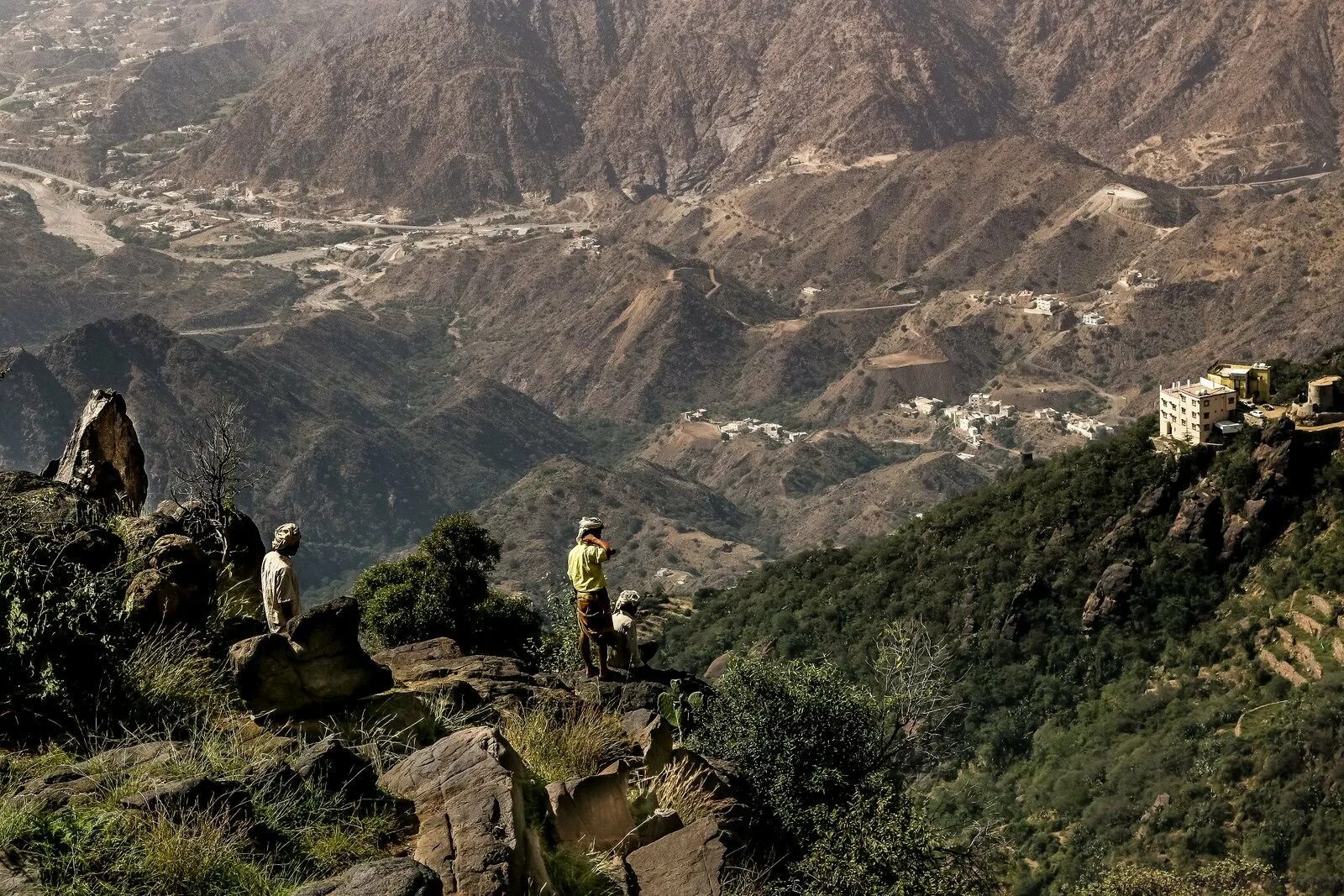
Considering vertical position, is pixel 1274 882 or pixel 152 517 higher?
pixel 152 517

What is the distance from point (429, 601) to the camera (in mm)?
33562

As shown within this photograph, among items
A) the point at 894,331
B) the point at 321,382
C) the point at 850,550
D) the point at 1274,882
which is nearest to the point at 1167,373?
the point at 894,331

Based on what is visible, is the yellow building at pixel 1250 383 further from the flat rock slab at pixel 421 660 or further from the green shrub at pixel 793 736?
the flat rock slab at pixel 421 660

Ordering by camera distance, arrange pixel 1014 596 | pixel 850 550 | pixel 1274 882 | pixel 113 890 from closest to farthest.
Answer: pixel 113 890 → pixel 1274 882 → pixel 1014 596 → pixel 850 550

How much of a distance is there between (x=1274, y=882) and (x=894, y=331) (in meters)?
147

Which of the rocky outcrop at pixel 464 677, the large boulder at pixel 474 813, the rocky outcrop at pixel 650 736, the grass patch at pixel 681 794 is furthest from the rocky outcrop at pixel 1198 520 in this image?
the large boulder at pixel 474 813

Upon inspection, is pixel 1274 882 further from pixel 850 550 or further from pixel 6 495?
pixel 850 550

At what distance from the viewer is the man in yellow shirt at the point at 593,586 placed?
17.9 m

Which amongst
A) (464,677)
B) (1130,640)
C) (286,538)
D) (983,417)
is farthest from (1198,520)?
(983,417)

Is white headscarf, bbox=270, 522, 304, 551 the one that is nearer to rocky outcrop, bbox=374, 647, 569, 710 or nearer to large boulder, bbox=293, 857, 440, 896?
rocky outcrop, bbox=374, 647, 569, 710

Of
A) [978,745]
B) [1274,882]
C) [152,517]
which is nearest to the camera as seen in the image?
[152,517]

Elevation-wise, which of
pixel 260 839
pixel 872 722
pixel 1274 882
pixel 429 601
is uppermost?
pixel 260 839

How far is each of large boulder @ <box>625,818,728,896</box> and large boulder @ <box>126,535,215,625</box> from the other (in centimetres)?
521

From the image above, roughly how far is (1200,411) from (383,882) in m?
47.4
